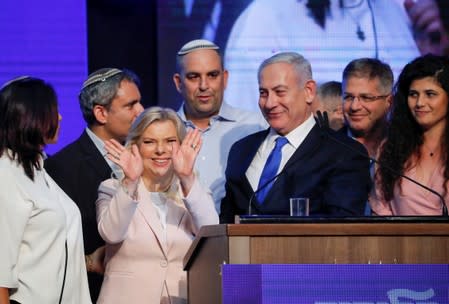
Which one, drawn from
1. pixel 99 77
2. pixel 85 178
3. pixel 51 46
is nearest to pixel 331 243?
pixel 85 178

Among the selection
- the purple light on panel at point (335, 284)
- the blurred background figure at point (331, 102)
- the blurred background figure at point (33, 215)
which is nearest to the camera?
the purple light on panel at point (335, 284)

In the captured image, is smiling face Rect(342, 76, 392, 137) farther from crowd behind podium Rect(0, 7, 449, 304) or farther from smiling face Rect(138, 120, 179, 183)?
smiling face Rect(138, 120, 179, 183)

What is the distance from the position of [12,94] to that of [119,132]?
4.71 feet

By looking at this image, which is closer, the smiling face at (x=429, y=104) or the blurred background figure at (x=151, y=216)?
the blurred background figure at (x=151, y=216)

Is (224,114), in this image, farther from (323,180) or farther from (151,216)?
(151,216)

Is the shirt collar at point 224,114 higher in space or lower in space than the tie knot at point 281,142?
higher

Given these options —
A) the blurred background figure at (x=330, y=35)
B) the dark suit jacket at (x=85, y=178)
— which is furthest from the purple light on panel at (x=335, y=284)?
the blurred background figure at (x=330, y=35)

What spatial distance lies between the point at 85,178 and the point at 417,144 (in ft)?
4.61

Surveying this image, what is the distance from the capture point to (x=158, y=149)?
4.24 metres

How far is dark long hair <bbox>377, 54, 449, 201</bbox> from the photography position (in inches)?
177

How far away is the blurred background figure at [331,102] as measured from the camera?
17.7ft

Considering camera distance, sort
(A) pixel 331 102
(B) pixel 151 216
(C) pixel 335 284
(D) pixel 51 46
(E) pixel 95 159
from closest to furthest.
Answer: (C) pixel 335 284 → (B) pixel 151 216 → (E) pixel 95 159 → (A) pixel 331 102 → (D) pixel 51 46

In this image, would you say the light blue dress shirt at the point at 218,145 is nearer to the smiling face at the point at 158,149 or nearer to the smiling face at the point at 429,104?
the smiling face at the point at 158,149

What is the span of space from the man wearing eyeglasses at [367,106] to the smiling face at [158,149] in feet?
3.57
